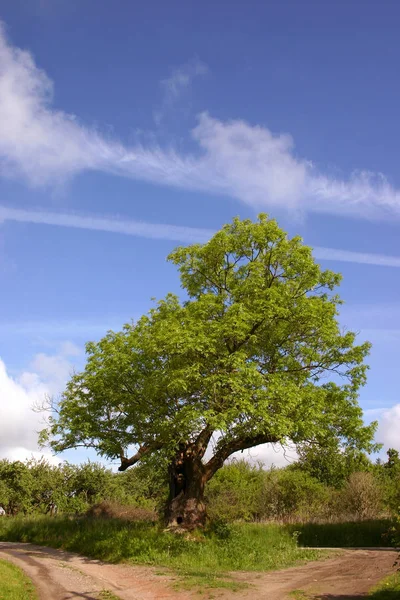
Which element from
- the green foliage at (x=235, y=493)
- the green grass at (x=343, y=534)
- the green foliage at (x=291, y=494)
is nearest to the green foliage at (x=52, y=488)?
the green foliage at (x=235, y=493)

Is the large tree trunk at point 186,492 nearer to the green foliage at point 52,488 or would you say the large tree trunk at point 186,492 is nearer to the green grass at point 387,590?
the green grass at point 387,590

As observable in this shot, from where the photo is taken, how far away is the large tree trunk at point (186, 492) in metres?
22.4

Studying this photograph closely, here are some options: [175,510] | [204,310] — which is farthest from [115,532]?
[204,310]

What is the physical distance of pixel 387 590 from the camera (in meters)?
12.7

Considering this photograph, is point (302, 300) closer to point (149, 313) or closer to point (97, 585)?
point (149, 313)

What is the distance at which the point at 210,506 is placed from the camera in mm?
46531

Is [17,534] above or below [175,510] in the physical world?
below

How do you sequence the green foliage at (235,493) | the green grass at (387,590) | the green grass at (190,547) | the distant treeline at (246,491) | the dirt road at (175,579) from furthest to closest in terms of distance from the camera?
the green foliage at (235,493), the distant treeline at (246,491), the green grass at (190,547), the dirt road at (175,579), the green grass at (387,590)

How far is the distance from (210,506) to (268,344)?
1191 inches

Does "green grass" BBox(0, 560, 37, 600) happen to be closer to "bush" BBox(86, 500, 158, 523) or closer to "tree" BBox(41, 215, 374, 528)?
"tree" BBox(41, 215, 374, 528)

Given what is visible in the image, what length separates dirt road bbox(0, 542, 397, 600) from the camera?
→ 44.6 ft

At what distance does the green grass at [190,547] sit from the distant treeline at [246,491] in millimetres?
4206

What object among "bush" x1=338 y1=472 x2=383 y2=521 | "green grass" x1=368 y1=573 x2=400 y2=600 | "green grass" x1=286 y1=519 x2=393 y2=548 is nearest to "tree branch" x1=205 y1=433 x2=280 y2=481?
"green grass" x1=286 y1=519 x2=393 y2=548

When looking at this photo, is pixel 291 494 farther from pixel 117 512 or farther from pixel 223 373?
pixel 223 373
